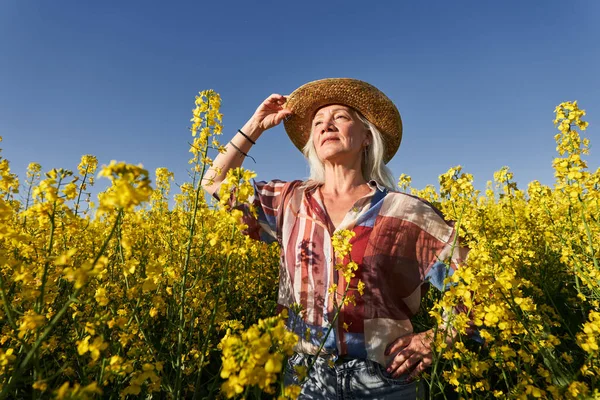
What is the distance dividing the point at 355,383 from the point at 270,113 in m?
2.08

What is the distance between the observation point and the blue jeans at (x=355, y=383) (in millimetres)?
1855

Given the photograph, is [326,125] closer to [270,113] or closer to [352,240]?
[270,113]

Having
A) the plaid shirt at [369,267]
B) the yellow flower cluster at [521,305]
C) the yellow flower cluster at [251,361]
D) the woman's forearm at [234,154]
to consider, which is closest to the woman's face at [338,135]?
A: the plaid shirt at [369,267]

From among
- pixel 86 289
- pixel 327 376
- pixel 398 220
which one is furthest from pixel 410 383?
pixel 86 289

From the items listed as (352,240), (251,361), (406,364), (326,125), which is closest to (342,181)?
(326,125)

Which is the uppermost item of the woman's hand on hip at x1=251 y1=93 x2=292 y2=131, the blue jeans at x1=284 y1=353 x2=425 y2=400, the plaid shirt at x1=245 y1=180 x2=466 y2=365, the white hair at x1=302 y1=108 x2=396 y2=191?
the woman's hand on hip at x1=251 y1=93 x2=292 y2=131

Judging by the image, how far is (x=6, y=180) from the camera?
63.8 inches

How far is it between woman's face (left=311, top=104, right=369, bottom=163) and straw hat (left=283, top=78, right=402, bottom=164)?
3.8 inches

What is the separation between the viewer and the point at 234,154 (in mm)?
2551

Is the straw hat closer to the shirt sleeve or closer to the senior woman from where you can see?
the senior woman

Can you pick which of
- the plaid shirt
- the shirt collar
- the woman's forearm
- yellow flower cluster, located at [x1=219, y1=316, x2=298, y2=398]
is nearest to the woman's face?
the shirt collar

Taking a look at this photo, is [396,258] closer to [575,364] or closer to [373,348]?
[373,348]

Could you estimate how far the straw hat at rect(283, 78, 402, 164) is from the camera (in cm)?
264

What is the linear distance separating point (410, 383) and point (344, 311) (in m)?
Answer: 0.56
